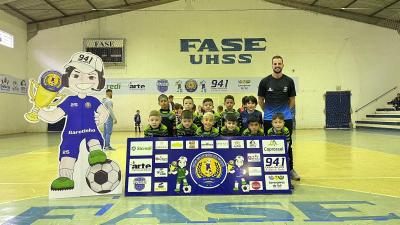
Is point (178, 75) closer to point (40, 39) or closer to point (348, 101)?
point (40, 39)

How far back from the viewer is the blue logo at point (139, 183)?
186 inches

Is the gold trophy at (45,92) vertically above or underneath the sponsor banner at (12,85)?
underneath

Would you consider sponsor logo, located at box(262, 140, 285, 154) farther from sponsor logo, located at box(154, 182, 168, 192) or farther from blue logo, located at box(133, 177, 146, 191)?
blue logo, located at box(133, 177, 146, 191)

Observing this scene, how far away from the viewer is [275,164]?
15.9ft

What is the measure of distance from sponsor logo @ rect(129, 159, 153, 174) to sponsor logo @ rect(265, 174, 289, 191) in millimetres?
1570

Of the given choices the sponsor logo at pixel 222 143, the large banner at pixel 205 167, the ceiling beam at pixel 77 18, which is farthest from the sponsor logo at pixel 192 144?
the ceiling beam at pixel 77 18

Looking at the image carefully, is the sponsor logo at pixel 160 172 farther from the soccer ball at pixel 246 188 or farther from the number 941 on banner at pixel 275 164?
the number 941 on banner at pixel 275 164

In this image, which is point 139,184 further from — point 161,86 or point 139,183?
point 161,86

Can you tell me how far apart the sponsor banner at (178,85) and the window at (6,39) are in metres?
5.45

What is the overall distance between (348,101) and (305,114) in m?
2.78

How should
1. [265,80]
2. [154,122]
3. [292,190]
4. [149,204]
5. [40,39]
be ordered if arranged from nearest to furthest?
[149,204], [292,190], [154,122], [265,80], [40,39]

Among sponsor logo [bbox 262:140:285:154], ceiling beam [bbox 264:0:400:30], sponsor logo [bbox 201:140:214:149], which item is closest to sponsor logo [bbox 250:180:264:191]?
sponsor logo [bbox 262:140:285:154]

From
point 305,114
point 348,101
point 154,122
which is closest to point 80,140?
point 154,122

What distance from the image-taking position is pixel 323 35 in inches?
844
